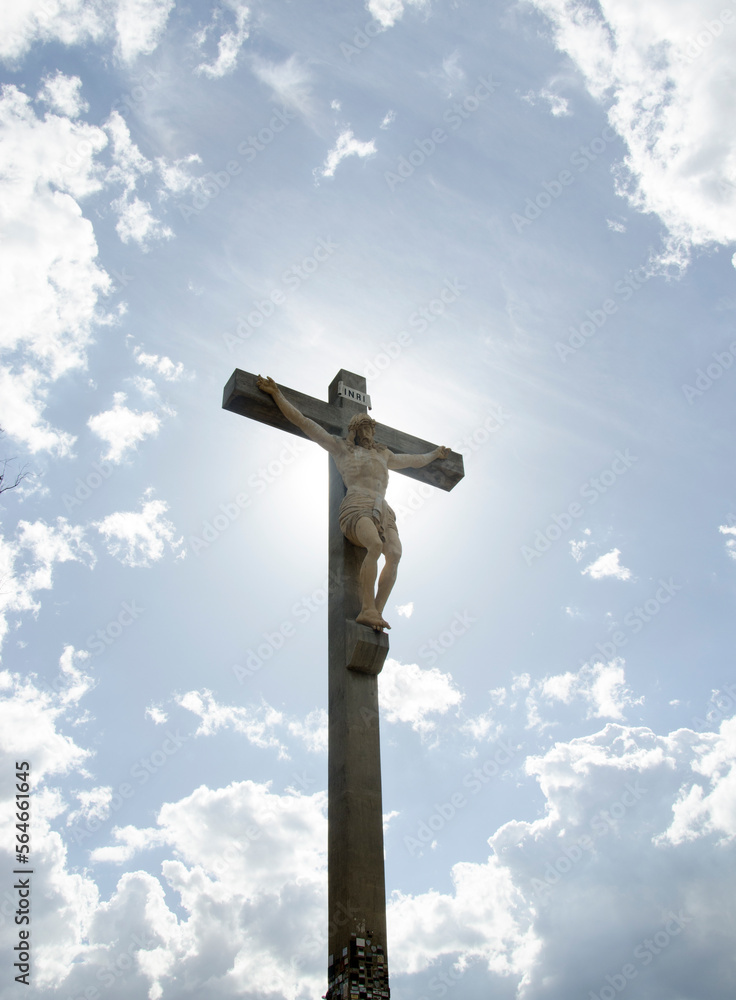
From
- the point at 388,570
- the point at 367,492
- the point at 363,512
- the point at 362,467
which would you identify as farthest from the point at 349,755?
the point at 362,467

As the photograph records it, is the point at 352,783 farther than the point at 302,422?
No

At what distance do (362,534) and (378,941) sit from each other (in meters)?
3.24

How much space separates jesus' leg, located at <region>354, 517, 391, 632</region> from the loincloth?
69mm

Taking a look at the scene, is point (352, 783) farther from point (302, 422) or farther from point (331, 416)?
point (331, 416)

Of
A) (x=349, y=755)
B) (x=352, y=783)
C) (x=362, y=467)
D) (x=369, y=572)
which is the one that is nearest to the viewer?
(x=352, y=783)

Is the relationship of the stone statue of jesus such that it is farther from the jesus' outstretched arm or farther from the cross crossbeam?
the cross crossbeam

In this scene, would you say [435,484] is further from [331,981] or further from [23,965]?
[23,965]

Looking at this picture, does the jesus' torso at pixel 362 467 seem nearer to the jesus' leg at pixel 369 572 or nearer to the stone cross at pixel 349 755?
the stone cross at pixel 349 755

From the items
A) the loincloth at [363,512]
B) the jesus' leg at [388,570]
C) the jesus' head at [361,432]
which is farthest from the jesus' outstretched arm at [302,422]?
the jesus' leg at [388,570]

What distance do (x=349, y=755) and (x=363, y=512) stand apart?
2.21m

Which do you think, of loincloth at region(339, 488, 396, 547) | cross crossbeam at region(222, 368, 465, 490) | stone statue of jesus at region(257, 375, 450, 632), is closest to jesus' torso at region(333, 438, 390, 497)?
stone statue of jesus at region(257, 375, 450, 632)

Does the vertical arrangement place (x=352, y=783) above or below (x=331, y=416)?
below

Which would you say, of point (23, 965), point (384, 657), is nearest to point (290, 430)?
point (384, 657)

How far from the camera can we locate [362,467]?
8.17 metres
